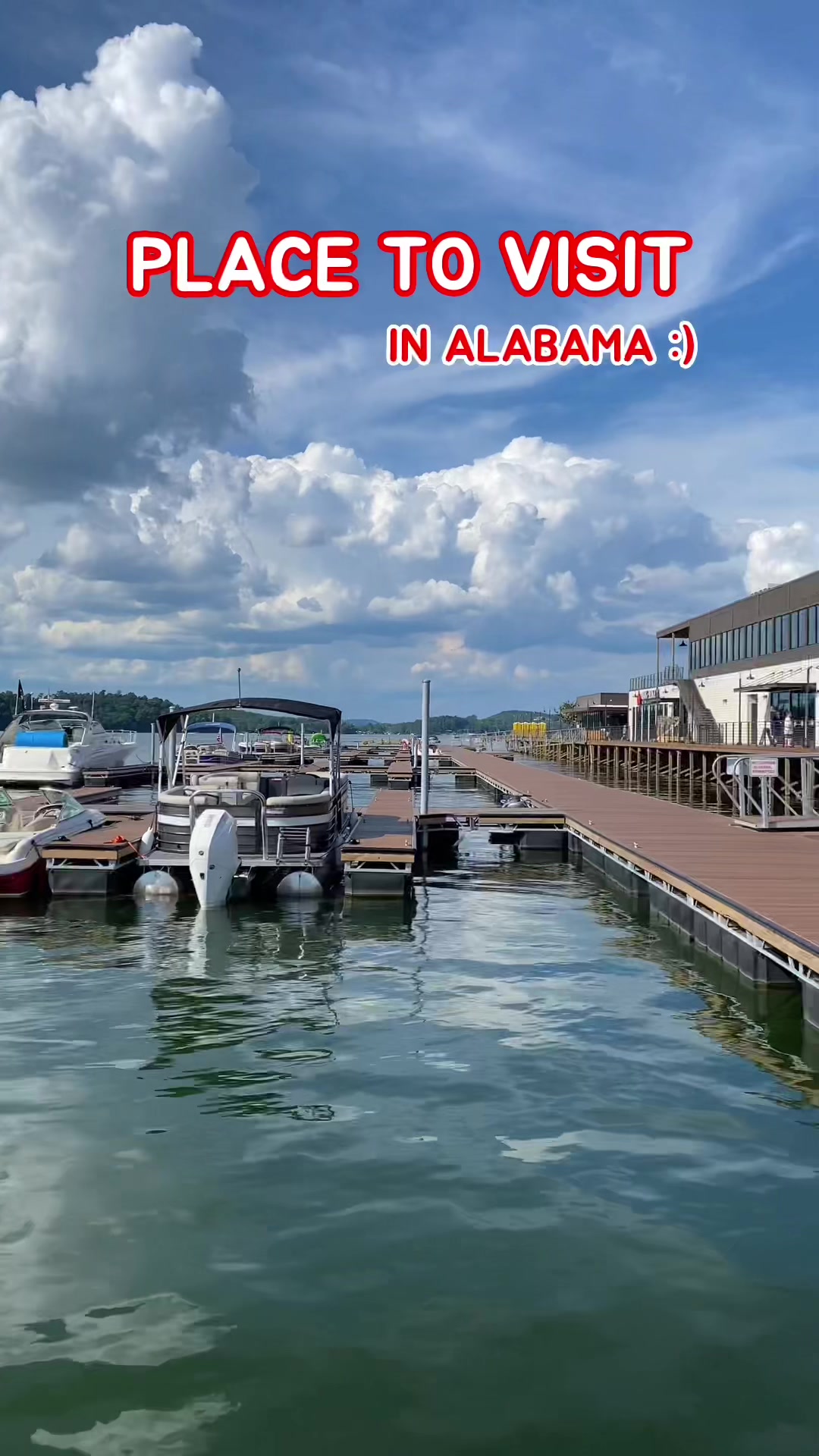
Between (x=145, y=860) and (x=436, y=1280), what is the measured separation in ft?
46.5

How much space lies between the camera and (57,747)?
130ft

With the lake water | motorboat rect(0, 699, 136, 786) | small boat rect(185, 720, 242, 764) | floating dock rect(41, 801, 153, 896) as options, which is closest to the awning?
small boat rect(185, 720, 242, 764)

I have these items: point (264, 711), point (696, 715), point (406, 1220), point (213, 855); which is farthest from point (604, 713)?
point (406, 1220)

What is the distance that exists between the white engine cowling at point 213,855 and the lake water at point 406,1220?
15.2ft

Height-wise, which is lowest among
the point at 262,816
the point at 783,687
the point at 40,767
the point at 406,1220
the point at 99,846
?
the point at 406,1220

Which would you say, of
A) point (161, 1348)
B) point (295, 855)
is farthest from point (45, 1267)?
point (295, 855)

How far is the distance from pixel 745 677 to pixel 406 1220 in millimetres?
55391

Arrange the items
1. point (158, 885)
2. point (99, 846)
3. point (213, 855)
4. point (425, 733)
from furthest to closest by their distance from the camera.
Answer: point (425, 733) → point (99, 846) → point (158, 885) → point (213, 855)

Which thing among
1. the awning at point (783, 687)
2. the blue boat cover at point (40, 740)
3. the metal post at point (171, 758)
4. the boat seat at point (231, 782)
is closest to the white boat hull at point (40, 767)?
the blue boat cover at point (40, 740)

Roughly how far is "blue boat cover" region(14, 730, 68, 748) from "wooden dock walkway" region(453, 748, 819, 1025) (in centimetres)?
1791

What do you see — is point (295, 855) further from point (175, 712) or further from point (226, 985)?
point (226, 985)

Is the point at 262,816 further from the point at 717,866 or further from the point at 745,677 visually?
the point at 745,677

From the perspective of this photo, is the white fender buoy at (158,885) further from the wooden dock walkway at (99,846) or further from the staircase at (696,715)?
the staircase at (696,715)

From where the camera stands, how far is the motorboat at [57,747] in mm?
37541
